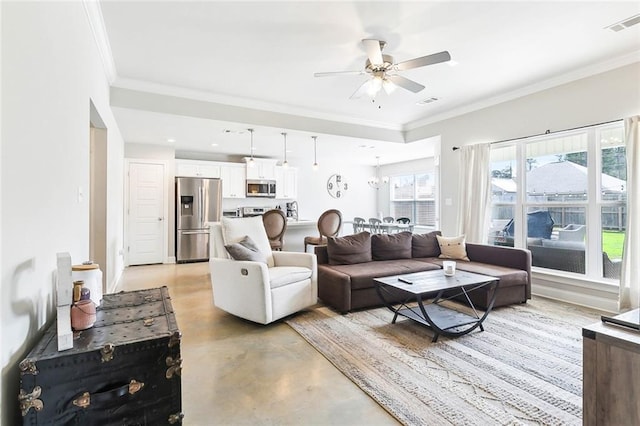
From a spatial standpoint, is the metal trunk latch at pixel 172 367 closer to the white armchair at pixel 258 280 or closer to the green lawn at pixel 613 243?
the white armchair at pixel 258 280

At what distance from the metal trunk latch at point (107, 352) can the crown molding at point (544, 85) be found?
5.03m

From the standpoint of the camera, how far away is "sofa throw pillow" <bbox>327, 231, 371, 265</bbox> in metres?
4.06

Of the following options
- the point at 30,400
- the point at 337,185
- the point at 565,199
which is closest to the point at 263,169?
the point at 337,185

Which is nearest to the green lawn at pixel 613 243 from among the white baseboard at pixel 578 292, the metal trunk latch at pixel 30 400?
the white baseboard at pixel 578 292

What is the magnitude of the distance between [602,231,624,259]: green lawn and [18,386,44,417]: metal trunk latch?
4.94 metres

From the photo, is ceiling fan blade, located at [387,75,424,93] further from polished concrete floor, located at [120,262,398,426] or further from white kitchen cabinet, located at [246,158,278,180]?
white kitchen cabinet, located at [246,158,278,180]

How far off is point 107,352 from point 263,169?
6.82 m

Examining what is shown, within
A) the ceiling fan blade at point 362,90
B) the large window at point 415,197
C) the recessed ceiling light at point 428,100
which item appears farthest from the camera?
the large window at point 415,197

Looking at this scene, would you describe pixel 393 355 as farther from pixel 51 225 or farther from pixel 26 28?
pixel 26 28

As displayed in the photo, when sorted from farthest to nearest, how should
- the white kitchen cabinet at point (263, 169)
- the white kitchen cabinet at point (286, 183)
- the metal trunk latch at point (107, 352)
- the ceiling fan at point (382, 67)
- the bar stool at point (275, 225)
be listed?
the white kitchen cabinet at point (286, 183), the white kitchen cabinet at point (263, 169), the bar stool at point (275, 225), the ceiling fan at point (382, 67), the metal trunk latch at point (107, 352)

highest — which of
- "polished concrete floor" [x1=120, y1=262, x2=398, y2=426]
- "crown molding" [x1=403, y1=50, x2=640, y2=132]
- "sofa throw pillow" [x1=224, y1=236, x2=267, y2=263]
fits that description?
"crown molding" [x1=403, y1=50, x2=640, y2=132]

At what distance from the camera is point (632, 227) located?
3.38 metres

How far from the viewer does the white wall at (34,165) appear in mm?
1141

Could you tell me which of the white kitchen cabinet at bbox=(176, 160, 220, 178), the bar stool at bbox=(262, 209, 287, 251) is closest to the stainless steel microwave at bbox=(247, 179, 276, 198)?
the white kitchen cabinet at bbox=(176, 160, 220, 178)
